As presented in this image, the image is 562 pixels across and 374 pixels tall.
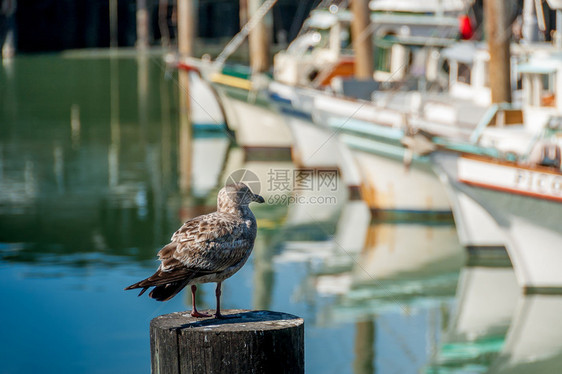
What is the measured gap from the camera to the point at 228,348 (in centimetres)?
451

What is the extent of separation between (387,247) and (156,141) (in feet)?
44.7

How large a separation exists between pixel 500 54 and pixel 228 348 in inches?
586

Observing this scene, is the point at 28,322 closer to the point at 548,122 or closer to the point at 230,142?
the point at 548,122

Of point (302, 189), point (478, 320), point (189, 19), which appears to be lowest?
point (478, 320)

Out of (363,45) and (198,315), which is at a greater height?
(363,45)

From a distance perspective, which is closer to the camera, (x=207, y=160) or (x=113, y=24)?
(x=207, y=160)

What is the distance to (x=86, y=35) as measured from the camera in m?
69.9

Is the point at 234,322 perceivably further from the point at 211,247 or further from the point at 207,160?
the point at 207,160

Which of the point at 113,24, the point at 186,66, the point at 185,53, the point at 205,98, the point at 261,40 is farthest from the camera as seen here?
the point at 113,24

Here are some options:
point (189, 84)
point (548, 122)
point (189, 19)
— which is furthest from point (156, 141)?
point (548, 122)

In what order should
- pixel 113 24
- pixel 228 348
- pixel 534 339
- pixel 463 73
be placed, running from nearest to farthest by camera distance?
pixel 228 348 → pixel 534 339 → pixel 463 73 → pixel 113 24

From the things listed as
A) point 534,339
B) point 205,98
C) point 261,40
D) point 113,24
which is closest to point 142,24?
point 113,24

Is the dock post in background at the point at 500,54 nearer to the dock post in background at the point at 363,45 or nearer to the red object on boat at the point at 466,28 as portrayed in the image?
the red object on boat at the point at 466,28

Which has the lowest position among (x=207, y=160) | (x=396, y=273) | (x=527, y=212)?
(x=396, y=273)
